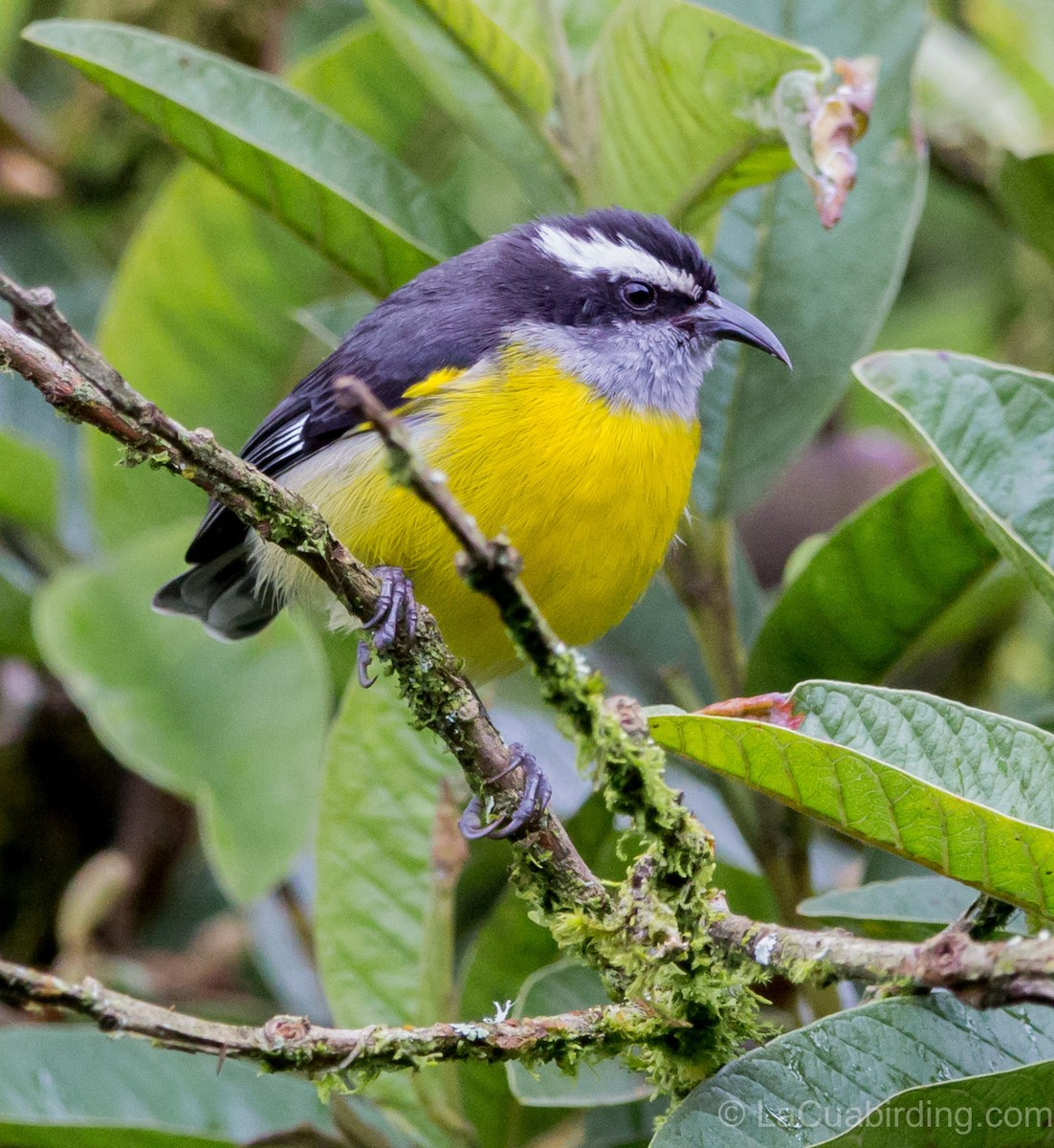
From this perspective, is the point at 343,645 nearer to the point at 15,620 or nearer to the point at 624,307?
the point at 15,620

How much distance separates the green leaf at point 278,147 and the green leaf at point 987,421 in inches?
45.5

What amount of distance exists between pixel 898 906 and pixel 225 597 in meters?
2.11

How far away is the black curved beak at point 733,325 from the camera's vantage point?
10.7 feet

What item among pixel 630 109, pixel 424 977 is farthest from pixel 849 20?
pixel 424 977

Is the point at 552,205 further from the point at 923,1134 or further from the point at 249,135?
the point at 923,1134

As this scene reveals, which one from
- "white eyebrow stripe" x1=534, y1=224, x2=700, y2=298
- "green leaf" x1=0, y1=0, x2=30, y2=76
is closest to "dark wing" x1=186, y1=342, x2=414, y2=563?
"white eyebrow stripe" x1=534, y1=224, x2=700, y2=298

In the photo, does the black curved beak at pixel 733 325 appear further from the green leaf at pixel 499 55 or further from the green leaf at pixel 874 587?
the green leaf at pixel 499 55

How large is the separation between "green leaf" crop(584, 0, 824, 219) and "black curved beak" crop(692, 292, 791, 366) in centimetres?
26

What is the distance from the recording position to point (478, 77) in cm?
330

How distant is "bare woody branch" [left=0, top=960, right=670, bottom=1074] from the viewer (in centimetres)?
155

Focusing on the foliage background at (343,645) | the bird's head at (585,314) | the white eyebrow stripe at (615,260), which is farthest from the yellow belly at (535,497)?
the white eyebrow stripe at (615,260)

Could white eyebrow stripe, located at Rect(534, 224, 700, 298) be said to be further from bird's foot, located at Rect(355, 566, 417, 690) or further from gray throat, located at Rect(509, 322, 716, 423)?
bird's foot, located at Rect(355, 566, 417, 690)

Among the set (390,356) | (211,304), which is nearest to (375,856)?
(390,356)

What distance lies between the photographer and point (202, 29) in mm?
5137
